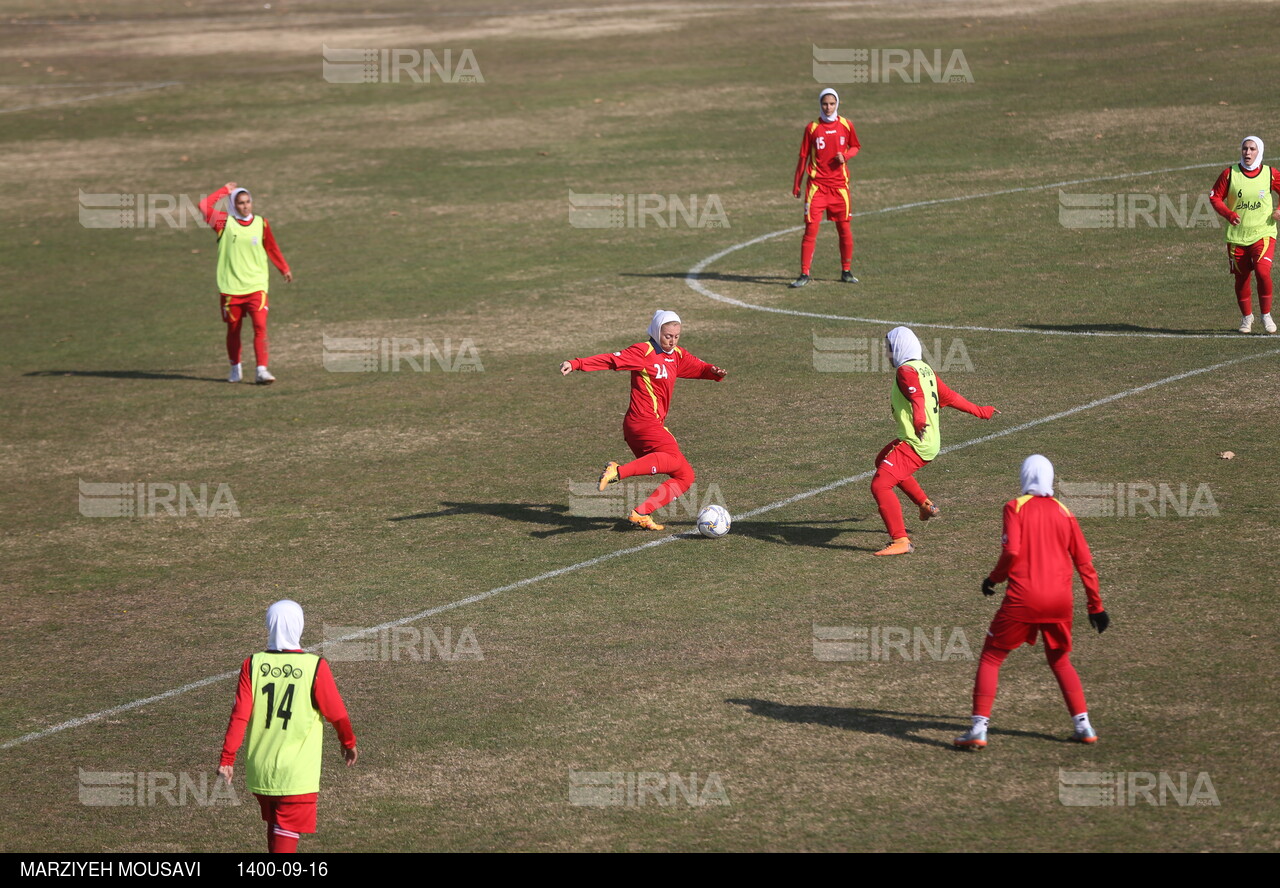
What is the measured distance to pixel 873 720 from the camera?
38.9 ft

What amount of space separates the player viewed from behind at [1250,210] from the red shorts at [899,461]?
827 centimetres

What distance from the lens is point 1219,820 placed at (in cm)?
995

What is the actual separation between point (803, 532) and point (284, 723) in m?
7.54

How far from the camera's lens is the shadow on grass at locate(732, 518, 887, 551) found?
15586 millimetres

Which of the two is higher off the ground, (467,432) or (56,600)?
(467,432)

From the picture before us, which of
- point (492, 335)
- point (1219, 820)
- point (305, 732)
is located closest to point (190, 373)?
point (492, 335)

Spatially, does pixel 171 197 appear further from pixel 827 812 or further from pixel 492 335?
pixel 827 812

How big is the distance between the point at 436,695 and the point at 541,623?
160 cm

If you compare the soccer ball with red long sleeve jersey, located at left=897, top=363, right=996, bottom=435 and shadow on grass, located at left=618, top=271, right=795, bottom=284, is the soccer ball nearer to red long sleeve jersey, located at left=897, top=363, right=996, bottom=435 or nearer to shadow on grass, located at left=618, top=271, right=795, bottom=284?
red long sleeve jersey, located at left=897, top=363, right=996, bottom=435

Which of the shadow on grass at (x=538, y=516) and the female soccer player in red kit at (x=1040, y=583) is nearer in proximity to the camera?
the female soccer player in red kit at (x=1040, y=583)

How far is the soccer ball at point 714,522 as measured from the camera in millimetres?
15781

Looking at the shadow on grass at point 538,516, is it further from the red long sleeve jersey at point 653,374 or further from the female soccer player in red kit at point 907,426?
the female soccer player in red kit at point 907,426

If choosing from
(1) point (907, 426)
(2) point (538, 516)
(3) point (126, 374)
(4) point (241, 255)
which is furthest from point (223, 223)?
(1) point (907, 426)

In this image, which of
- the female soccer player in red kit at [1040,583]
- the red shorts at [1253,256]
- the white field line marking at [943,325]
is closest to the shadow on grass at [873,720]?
the female soccer player in red kit at [1040,583]
